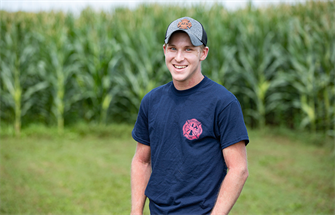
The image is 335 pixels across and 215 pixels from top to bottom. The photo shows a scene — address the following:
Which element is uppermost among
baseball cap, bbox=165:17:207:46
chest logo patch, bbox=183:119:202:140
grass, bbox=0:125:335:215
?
baseball cap, bbox=165:17:207:46

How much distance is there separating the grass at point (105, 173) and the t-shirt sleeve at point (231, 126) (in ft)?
9.36

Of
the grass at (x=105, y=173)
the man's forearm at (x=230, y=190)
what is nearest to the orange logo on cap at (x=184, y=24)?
the man's forearm at (x=230, y=190)

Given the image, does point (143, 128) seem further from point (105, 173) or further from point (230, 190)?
point (105, 173)

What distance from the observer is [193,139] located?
1.58 meters

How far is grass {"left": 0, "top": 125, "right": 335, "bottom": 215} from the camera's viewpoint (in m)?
4.25

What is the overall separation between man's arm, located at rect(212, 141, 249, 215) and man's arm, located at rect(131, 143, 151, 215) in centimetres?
44

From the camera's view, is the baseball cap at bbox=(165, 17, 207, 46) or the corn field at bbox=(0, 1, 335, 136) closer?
the baseball cap at bbox=(165, 17, 207, 46)

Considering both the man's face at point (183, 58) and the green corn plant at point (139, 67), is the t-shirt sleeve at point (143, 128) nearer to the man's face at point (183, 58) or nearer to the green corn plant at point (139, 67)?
the man's face at point (183, 58)

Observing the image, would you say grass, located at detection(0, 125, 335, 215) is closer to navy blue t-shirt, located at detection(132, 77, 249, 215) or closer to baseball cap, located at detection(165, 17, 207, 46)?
navy blue t-shirt, located at detection(132, 77, 249, 215)

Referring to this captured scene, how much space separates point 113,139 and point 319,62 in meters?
4.85

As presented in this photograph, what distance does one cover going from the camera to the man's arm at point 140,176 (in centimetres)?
179

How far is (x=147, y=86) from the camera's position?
26.5 feet

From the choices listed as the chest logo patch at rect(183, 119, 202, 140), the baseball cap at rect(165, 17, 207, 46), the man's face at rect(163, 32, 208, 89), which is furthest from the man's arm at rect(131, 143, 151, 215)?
the baseball cap at rect(165, 17, 207, 46)

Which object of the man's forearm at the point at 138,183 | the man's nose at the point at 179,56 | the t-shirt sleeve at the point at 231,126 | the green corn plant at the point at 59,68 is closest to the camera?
the t-shirt sleeve at the point at 231,126
